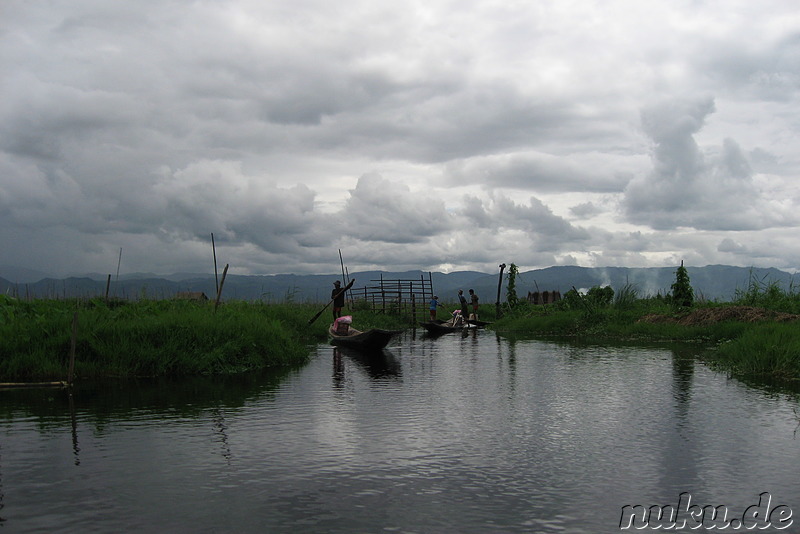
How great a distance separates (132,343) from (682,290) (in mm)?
24697

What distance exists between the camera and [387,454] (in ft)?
29.8

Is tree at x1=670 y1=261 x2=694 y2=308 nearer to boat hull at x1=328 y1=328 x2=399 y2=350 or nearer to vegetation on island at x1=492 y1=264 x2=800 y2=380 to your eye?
vegetation on island at x1=492 y1=264 x2=800 y2=380

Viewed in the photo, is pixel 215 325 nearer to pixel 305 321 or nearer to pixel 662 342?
pixel 305 321

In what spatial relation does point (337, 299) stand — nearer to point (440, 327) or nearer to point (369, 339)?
point (440, 327)

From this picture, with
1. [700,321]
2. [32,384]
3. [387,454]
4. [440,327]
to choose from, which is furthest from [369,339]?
[387,454]

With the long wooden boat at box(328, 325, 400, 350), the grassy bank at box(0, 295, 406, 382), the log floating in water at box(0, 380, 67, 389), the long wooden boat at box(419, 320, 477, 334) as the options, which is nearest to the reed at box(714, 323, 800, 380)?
the long wooden boat at box(328, 325, 400, 350)

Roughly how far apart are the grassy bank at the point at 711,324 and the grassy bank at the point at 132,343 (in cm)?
1287

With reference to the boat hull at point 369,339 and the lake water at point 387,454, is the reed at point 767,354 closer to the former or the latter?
the lake water at point 387,454

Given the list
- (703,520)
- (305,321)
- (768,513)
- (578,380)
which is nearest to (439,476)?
(703,520)

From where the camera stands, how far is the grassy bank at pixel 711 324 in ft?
54.5

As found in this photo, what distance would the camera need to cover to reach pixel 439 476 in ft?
26.4

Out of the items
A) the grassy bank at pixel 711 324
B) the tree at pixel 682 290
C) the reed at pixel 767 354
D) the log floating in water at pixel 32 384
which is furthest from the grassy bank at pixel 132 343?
the tree at pixel 682 290

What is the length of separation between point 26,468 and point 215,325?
10261 millimetres

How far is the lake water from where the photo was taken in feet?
22.3
